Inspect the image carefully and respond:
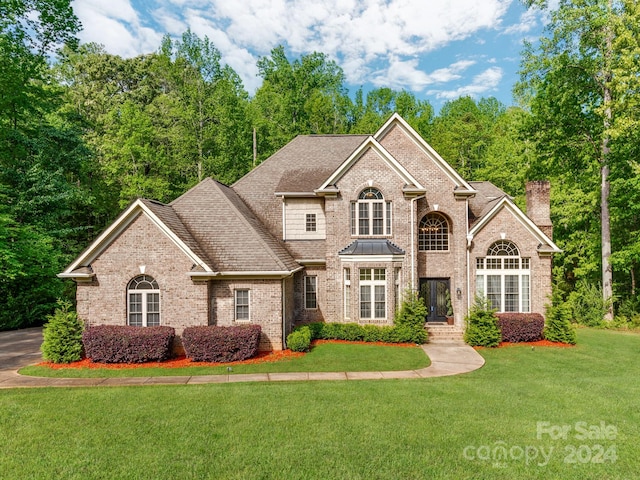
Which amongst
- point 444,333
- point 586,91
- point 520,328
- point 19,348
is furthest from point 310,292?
point 586,91

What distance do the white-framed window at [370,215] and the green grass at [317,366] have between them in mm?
5907

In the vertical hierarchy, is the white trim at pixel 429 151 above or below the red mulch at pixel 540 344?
above

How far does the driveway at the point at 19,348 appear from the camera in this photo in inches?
567

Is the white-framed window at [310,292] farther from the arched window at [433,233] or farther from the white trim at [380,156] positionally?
the arched window at [433,233]

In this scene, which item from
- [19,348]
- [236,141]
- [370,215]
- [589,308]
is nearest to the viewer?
[19,348]

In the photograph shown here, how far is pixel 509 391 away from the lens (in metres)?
10.2

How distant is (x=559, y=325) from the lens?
16812 mm

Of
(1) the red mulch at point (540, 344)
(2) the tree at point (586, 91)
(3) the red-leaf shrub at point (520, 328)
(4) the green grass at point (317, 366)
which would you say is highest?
(2) the tree at point (586, 91)

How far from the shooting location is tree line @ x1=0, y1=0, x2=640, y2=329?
68.7 feet

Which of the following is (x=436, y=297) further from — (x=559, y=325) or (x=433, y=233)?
(x=559, y=325)

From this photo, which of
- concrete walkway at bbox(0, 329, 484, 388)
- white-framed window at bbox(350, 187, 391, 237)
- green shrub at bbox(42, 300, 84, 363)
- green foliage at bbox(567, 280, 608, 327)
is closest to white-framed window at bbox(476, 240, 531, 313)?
concrete walkway at bbox(0, 329, 484, 388)

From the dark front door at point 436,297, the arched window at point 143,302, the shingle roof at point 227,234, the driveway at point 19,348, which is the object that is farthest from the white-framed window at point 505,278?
the driveway at point 19,348

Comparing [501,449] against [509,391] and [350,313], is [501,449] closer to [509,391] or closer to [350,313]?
[509,391]

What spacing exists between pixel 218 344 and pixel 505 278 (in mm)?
14410
